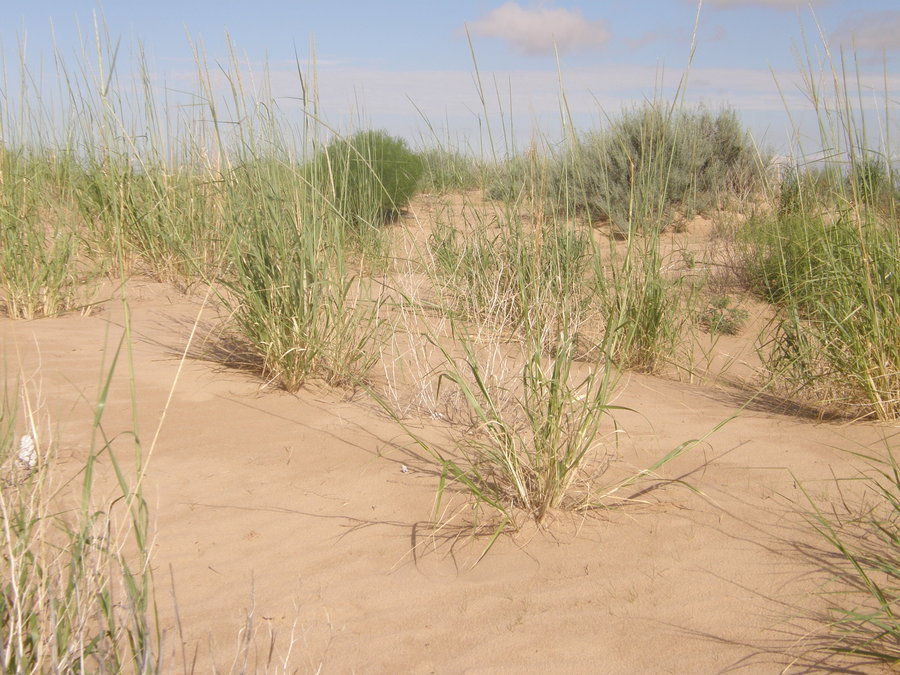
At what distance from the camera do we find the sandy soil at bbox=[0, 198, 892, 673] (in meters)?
2.07

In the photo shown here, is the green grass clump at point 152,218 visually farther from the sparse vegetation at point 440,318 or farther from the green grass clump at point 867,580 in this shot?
the green grass clump at point 867,580

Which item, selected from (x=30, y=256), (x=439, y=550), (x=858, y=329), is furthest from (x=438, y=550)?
(x=30, y=256)

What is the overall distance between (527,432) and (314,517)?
0.87 meters

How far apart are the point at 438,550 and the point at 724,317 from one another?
4680mm

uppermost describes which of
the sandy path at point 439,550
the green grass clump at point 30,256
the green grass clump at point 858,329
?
the green grass clump at point 30,256

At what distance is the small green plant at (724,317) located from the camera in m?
6.47

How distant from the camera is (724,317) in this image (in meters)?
6.57

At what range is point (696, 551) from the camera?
97.2 inches

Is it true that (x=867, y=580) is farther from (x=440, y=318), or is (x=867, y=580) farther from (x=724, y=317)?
(x=724, y=317)

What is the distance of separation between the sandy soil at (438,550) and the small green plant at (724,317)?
2.73 m

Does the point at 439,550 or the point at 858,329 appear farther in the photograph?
the point at 858,329

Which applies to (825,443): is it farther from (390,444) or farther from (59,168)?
(59,168)

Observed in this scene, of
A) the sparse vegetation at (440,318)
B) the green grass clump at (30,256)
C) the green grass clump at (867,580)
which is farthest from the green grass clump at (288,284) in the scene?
the green grass clump at (867,580)

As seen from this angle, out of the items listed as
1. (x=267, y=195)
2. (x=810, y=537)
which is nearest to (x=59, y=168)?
(x=267, y=195)
